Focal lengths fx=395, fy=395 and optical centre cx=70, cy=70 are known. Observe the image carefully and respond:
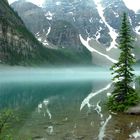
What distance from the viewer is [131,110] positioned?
57.6 m

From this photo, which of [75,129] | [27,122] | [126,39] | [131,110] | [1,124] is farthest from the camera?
[126,39]

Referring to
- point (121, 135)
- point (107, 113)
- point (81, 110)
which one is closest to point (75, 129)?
point (121, 135)

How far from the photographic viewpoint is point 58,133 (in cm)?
4144

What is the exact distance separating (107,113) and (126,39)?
12331 mm

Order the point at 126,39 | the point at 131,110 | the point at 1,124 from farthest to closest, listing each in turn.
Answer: the point at 126,39, the point at 131,110, the point at 1,124

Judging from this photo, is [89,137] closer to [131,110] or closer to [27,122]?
[27,122]

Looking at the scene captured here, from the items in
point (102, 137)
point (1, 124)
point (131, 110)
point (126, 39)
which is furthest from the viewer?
point (126, 39)

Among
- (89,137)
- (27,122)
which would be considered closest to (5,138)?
(89,137)

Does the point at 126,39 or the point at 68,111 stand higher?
the point at 126,39

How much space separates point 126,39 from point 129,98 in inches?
367

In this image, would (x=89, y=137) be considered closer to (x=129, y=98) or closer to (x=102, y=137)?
(x=102, y=137)

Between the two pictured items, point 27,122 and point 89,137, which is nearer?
point 89,137

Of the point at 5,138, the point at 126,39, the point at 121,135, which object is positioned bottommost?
the point at 121,135

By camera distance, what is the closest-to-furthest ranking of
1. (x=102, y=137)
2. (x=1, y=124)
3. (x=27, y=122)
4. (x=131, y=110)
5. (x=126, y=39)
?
(x=1, y=124)
(x=102, y=137)
(x=27, y=122)
(x=131, y=110)
(x=126, y=39)
